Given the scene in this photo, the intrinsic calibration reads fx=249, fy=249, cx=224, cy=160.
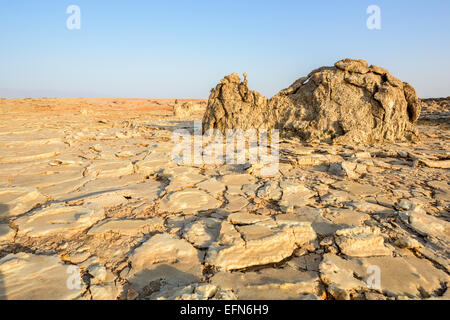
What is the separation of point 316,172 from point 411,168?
53.7 inches

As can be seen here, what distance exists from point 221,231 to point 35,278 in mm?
1125

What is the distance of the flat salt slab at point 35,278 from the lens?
125 cm

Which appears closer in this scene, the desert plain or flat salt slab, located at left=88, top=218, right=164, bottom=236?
the desert plain

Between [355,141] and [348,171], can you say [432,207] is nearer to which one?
[348,171]

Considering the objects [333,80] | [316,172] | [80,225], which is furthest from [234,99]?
[80,225]

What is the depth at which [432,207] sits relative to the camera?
2.33 m

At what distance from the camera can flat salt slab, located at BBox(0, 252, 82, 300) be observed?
4.09 ft

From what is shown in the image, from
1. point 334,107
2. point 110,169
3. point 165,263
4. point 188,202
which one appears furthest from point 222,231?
point 334,107

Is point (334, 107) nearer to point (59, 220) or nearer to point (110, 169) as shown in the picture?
point (110, 169)

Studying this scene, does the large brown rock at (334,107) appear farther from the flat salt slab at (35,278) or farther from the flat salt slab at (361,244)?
the flat salt slab at (35,278)

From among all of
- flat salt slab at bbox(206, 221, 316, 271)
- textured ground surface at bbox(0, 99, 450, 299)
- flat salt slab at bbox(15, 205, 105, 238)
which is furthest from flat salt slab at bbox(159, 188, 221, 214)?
flat salt slab at bbox(15, 205, 105, 238)

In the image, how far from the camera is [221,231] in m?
1.85

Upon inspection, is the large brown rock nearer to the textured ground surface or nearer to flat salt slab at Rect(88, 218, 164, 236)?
the textured ground surface

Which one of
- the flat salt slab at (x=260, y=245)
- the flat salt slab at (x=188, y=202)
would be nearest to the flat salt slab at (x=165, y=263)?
the flat salt slab at (x=260, y=245)
